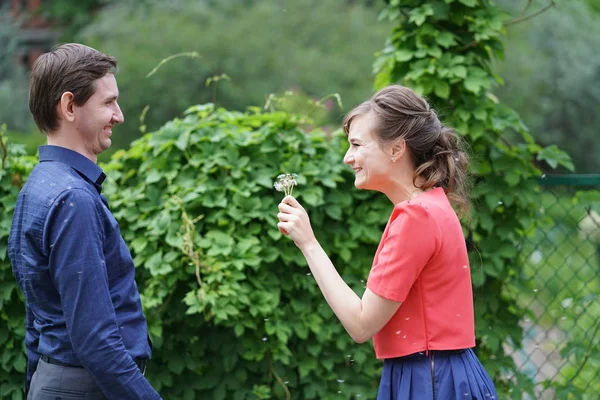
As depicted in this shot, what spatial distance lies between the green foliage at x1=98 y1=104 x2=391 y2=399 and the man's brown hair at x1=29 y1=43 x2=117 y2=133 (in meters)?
1.28

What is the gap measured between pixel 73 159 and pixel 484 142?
218cm

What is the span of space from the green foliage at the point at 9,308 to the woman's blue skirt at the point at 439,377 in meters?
1.83

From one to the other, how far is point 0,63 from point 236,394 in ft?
41.9

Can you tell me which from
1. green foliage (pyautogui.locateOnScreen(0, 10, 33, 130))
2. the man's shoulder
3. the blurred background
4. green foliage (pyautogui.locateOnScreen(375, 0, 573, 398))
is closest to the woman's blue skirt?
the man's shoulder

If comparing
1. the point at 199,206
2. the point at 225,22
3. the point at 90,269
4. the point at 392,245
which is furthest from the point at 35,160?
the point at 225,22

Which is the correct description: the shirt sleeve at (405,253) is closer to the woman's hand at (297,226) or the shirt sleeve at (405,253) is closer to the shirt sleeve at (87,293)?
the woman's hand at (297,226)

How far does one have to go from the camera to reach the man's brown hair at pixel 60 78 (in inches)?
84.0

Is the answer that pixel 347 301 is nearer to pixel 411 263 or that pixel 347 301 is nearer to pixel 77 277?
pixel 411 263

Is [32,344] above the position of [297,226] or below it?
below

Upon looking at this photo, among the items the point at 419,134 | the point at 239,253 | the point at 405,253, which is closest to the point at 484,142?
the point at 239,253

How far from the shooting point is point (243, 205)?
11.5 ft

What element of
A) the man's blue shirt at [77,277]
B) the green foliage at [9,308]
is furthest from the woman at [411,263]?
the green foliage at [9,308]

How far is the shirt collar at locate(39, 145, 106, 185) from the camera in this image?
85.4 inches

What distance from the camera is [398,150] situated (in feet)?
7.63
